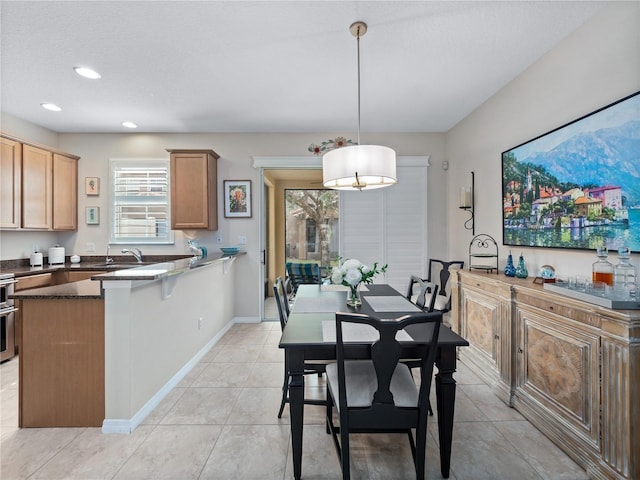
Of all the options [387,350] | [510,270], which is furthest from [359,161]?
[510,270]

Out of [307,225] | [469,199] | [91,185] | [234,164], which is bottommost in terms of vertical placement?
[307,225]

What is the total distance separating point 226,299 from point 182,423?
206cm

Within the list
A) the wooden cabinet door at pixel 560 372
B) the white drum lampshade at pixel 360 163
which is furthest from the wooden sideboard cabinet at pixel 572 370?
the white drum lampshade at pixel 360 163

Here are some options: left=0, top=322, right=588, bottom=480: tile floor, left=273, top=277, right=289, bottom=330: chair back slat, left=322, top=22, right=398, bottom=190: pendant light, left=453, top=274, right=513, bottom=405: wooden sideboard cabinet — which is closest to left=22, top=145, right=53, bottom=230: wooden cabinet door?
left=0, top=322, right=588, bottom=480: tile floor

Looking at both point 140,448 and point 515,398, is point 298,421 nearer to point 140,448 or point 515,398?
point 140,448

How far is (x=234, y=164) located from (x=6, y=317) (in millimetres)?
2935

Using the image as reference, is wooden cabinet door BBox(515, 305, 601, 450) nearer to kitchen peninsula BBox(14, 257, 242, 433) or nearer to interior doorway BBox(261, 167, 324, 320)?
kitchen peninsula BBox(14, 257, 242, 433)

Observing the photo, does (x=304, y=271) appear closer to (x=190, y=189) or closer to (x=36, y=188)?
(x=190, y=189)

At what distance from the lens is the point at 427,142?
4430mm

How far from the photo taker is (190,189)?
4.07 metres

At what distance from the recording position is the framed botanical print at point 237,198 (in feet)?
14.4

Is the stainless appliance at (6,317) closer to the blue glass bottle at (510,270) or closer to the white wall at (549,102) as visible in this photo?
the blue glass bottle at (510,270)

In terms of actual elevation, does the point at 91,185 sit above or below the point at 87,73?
below

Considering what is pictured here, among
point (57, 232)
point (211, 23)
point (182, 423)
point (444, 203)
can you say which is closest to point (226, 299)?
point (182, 423)
